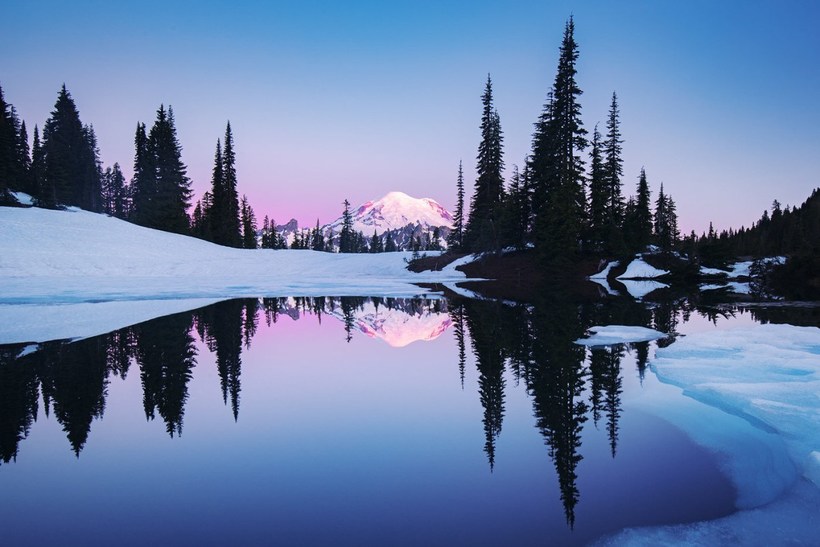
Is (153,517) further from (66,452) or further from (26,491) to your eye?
(66,452)

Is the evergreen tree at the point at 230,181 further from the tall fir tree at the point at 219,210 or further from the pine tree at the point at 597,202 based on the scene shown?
the pine tree at the point at 597,202

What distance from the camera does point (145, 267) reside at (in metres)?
38.6

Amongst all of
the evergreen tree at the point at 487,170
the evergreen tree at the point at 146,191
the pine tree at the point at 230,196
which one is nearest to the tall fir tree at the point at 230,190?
the pine tree at the point at 230,196

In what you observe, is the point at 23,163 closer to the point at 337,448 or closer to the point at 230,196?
the point at 230,196

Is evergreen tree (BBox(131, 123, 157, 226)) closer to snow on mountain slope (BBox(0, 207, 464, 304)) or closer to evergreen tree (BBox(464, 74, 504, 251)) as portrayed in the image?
snow on mountain slope (BBox(0, 207, 464, 304))

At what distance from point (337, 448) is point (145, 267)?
1541 inches

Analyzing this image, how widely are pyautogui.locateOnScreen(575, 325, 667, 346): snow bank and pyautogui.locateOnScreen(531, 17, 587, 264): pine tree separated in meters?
24.9

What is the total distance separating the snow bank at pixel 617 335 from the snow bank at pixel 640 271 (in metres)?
26.2

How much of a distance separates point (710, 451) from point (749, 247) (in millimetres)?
134202

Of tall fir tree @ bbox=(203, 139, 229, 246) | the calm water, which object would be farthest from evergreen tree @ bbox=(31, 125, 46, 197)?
the calm water

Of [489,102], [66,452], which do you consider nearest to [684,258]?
[489,102]

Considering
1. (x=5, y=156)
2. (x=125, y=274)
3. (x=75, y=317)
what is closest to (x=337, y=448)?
(x=75, y=317)

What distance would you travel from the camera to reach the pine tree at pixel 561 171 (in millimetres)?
38219

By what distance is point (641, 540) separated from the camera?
12.3 feet
